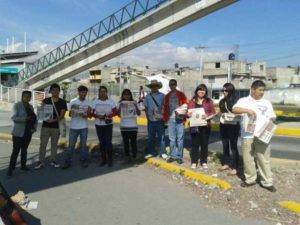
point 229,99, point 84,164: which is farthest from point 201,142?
point 84,164

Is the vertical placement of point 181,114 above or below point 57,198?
above

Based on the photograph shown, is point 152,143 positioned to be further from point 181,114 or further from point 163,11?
point 163,11

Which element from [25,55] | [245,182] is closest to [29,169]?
[245,182]

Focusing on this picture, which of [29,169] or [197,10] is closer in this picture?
[29,169]

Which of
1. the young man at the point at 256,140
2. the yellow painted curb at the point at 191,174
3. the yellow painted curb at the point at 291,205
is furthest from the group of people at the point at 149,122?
the yellow painted curb at the point at 291,205

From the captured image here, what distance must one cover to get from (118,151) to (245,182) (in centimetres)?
457

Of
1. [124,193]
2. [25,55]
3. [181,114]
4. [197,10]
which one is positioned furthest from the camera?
[25,55]

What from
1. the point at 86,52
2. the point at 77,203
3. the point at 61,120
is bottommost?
the point at 77,203

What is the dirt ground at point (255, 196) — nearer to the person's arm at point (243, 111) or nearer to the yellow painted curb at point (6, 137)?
the person's arm at point (243, 111)

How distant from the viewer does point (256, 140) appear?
318 inches

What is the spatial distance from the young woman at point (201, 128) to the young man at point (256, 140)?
1.60 m

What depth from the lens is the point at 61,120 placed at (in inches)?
412

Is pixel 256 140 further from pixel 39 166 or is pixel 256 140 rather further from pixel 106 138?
pixel 39 166

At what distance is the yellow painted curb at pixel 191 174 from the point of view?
8.42 meters
